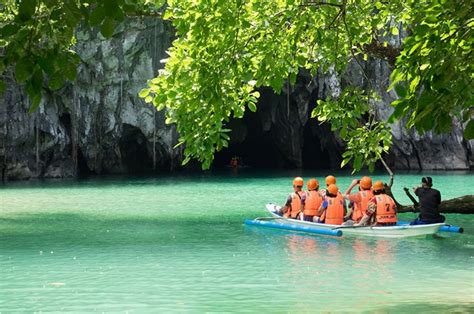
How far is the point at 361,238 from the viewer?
→ 1535cm

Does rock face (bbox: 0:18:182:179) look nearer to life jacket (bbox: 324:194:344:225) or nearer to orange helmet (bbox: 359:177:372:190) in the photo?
life jacket (bbox: 324:194:344:225)

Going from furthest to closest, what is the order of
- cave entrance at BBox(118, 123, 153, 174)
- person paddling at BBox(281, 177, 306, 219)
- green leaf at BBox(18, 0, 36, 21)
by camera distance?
cave entrance at BBox(118, 123, 153, 174) → person paddling at BBox(281, 177, 306, 219) → green leaf at BBox(18, 0, 36, 21)

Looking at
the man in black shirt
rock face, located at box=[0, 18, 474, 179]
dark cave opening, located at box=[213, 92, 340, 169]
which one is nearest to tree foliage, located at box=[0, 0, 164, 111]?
the man in black shirt

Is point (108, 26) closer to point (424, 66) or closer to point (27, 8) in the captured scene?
point (27, 8)

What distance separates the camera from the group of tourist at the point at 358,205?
15.3 metres

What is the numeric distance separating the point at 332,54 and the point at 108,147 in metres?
31.3

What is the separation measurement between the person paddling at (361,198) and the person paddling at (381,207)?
383mm

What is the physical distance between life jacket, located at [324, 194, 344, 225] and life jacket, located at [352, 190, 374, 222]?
26 cm

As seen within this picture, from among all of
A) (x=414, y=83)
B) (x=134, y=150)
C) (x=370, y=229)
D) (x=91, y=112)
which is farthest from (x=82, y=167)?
(x=414, y=83)

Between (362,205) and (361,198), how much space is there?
0.46 feet

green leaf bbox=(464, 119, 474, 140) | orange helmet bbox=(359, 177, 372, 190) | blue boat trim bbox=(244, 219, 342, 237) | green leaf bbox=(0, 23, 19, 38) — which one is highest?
green leaf bbox=(0, 23, 19, 38)

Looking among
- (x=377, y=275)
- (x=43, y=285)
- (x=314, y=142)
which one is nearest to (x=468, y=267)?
(x=377, y=275)

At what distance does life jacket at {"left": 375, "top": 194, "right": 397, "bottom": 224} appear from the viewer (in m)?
15.2

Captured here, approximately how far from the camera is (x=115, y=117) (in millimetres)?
39719
